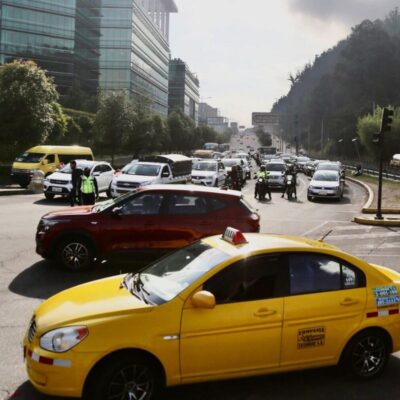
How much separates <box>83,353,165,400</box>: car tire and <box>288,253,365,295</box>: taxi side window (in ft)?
5.01

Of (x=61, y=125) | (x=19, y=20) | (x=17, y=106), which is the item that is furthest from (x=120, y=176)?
(x=19, y=20)

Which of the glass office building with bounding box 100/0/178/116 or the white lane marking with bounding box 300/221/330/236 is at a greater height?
the glass office building with bounding box 100/0/178/116

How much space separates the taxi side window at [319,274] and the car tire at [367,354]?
1.75ft

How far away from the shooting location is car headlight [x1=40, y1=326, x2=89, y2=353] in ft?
14.3

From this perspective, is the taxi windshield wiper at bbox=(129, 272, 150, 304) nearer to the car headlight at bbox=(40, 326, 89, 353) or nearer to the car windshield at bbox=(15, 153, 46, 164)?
the car headlight at bbox=(40, 326, 89, 353)

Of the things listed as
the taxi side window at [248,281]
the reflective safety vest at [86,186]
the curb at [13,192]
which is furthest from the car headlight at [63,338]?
the curb at [13,192]

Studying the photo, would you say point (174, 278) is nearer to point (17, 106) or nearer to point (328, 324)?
point (328, 324)

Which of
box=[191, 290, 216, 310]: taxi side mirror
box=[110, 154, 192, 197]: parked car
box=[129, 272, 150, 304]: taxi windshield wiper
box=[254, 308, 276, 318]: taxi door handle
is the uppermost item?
box=[110, 154, 192, 197]: parked car

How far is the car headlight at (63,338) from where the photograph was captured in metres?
4.35

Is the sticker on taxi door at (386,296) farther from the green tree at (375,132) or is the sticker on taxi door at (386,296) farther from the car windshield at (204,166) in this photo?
the green tree at (375,132)

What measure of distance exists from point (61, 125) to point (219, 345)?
34.2m

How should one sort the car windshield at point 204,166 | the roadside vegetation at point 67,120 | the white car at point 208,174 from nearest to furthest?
the roadside vegetation at point 67,120 → the white car at point 208,174 → the car windshield at point 204,166

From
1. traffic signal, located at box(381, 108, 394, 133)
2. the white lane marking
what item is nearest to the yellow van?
the white lane marking

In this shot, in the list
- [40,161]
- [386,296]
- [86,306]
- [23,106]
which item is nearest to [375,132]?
[23,106]
